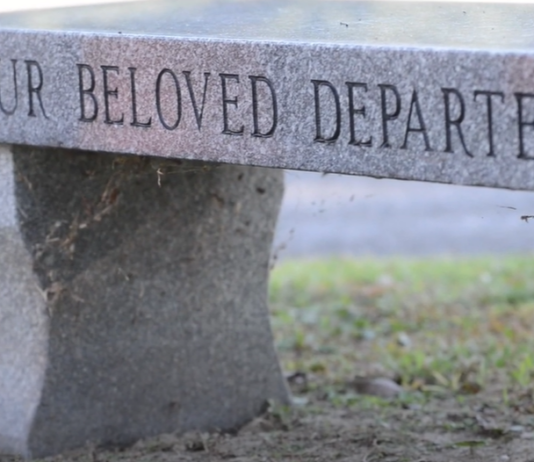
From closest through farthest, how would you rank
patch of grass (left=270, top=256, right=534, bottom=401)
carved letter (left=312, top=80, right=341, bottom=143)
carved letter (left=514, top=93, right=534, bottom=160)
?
1. carved letter (left=514, top=93, right=534, bottom=160)
2. carved letter (left=312, top=80, right=341, bottom=143)
3. patch of grass (left=270, top=256, right=534, bottom=401)

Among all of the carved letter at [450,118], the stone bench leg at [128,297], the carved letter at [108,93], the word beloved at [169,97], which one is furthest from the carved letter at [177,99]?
the carved letter at [450,118]

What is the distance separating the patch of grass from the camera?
3842mm

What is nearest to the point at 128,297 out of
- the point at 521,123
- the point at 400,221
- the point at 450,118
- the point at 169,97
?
the point at 169,97

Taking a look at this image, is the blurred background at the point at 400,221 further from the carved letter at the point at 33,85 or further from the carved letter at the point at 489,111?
the carved letter at the point at 489,111

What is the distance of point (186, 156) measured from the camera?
7.86ft

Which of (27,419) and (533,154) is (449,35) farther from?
(27,419)

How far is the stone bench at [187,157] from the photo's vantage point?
6.71ft

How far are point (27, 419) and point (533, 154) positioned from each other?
164cm

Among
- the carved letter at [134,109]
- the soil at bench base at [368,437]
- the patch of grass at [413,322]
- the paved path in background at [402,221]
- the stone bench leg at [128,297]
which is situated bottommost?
the paved path in background at [402,221]

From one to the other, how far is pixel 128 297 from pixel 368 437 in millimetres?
802

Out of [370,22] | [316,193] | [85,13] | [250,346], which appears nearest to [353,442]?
[250,346]

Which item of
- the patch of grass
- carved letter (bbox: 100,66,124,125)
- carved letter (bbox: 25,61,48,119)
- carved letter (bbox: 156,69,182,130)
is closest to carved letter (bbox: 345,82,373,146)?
carved letter (bbox: 156,69,182,130)

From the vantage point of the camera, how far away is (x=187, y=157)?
2.39 m

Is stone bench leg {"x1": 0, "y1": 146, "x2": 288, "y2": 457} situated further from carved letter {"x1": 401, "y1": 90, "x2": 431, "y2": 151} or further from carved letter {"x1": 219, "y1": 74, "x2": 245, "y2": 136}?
carved letter {"x1": 401, "y1": 90, "x2": 431, "y2": 151}
